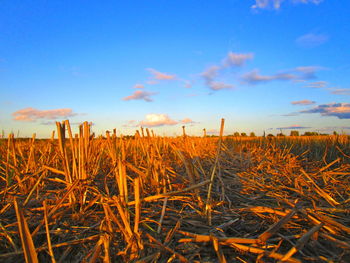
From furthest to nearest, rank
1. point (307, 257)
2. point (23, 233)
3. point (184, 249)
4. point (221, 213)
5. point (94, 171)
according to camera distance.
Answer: point (94, 171)
point (221, 213)
point (184, 249)
point (307, 257)
point (23, 233)

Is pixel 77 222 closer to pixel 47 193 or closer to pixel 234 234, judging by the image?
pixel 47 193

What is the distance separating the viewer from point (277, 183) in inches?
106

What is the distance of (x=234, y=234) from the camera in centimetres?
142

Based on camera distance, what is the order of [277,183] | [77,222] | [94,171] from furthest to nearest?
[277,183], [94,171], [77,222]

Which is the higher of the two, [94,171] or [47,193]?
[94,171]

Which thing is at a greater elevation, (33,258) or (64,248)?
(33,258)

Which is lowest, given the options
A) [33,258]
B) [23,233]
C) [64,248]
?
[64,248]

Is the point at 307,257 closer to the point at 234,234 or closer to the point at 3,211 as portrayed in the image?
the point at 234,234

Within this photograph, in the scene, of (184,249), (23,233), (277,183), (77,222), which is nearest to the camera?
(23,233)

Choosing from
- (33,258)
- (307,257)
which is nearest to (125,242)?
(33,258)

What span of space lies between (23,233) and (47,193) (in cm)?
133

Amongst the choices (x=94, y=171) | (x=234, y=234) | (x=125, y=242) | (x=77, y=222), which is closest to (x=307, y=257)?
(x=234, y=234)

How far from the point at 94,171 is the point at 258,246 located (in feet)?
4.70

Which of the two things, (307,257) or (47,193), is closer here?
(307,257)
